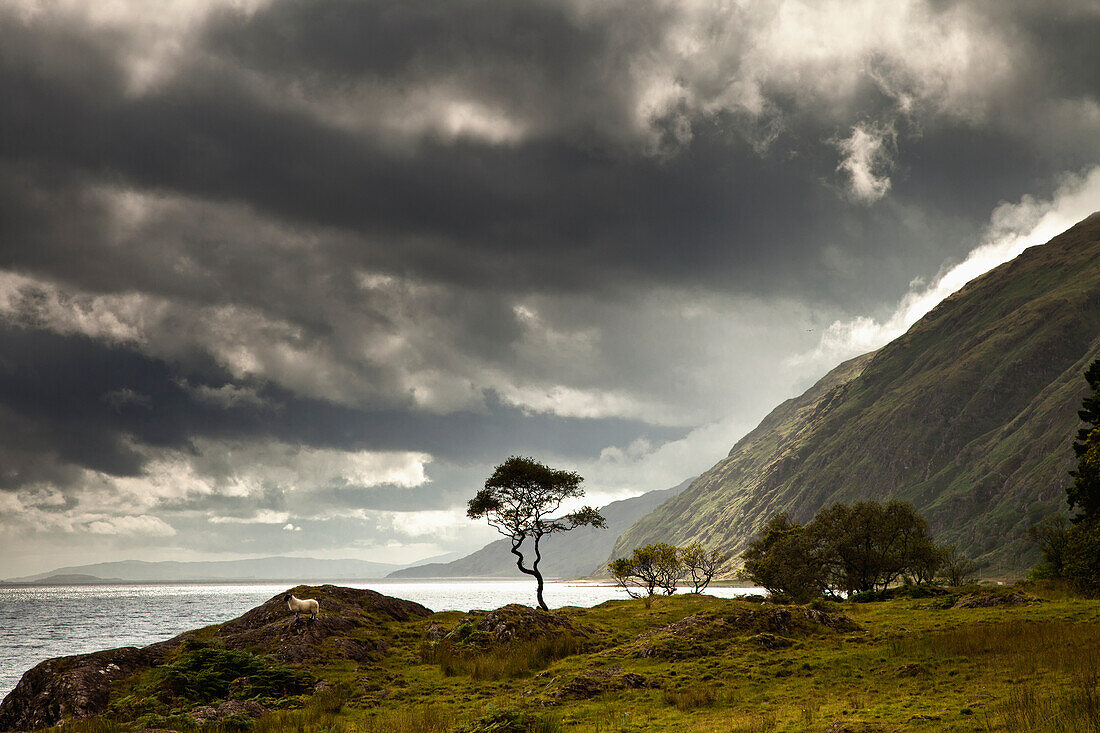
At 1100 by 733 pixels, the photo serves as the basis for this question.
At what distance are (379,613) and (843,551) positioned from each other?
68841 mm

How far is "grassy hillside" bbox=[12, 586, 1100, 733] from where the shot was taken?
17.5 metres

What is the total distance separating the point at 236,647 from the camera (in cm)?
3234

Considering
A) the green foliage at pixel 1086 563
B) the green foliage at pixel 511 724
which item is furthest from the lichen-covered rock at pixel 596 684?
the green foliage at pixel 1086 563

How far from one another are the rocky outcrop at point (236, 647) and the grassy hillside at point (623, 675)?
16 centimetres

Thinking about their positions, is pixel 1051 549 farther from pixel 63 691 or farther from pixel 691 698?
pixel 63 691

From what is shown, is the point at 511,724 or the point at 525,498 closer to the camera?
the point at 511,724

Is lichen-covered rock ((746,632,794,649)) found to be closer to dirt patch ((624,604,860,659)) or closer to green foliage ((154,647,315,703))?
dirt patch ((624,604,860,659))

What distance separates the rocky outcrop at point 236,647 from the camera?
84.3ft

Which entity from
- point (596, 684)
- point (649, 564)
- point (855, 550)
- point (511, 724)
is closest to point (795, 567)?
point (855, 550)

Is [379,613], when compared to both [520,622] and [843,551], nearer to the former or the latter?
[520,622]

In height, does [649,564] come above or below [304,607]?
below

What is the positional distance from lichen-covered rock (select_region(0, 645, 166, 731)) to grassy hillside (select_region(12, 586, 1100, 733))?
18cm

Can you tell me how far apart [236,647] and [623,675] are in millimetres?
21292

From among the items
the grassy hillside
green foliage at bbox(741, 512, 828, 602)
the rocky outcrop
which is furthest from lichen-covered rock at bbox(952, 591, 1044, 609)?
the rocky outcrop
